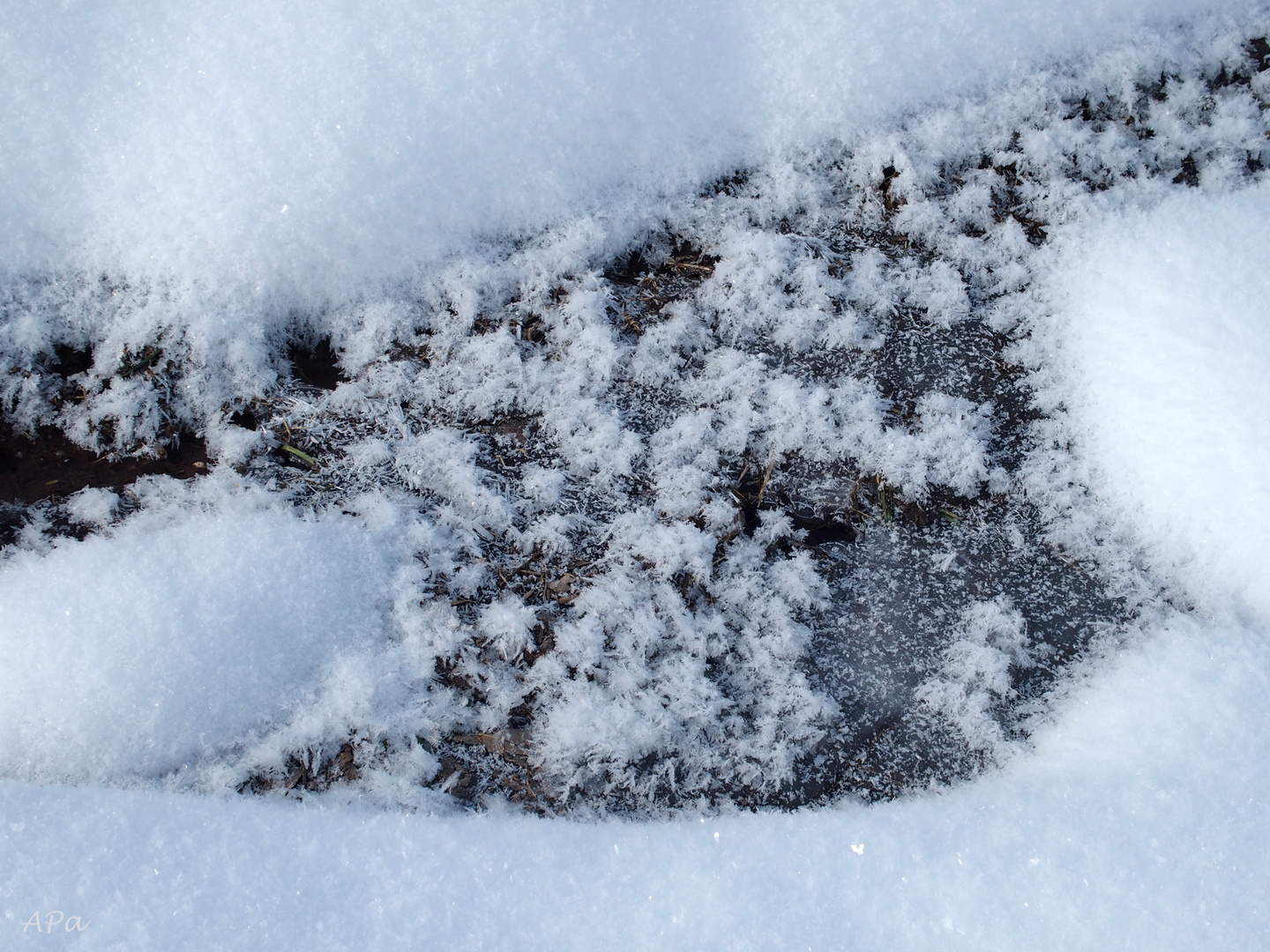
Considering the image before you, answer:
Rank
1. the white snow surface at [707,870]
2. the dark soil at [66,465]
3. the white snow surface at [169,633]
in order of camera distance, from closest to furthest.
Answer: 1. the white snow surface at [707,870]
2. the white snow surface at [169,633]
3. the dark soil at [66,465]

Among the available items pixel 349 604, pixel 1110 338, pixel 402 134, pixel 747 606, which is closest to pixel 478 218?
pixel 402 134

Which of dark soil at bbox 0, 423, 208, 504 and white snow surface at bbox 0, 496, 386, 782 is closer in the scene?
white snow surface at bbox 0, 496, 386, 782

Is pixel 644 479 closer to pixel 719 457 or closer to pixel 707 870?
pixel 719 457

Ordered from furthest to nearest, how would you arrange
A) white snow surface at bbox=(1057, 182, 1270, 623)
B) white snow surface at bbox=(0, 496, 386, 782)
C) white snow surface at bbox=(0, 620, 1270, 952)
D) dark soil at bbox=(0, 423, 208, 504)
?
1. dark soil at bbox=(0, 423, 208, 504)
2. white snow surface at bbox=(1057, 182, 1270, 623)
3. white snow surface at bbox=(0, 496, 386, 782)
4. white snow surface at bbox=(0, 620, 1270, 952)

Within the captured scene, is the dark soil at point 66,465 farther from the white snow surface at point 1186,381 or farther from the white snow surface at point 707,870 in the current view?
the white snow surface at point 1186,381

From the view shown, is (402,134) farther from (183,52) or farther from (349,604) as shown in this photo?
(349,604)

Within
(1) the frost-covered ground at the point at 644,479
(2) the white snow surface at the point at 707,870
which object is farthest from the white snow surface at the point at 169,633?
(2) the white snow surface at the point at 707,870

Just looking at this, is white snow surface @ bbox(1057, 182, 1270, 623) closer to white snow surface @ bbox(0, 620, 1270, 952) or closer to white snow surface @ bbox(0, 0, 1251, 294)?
white snow surface @ bbox(0, 620, 1270, 952)

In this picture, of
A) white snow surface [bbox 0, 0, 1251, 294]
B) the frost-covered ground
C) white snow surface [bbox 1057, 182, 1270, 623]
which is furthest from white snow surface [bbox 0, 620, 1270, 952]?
white snow surface [bbox 0, 0, 1251, 294]
